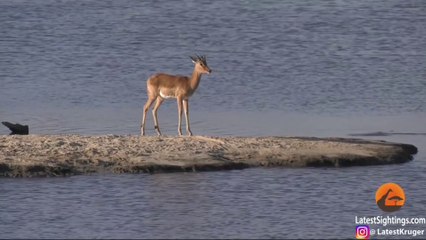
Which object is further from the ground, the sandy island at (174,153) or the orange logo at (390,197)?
the sandy island at (174,153)

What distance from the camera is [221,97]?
28812 mm

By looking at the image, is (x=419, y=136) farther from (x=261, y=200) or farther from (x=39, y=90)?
(x=39, y=90)

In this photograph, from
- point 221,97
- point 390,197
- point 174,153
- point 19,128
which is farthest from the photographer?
point 221,97

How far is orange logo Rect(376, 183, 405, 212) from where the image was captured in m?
19.7

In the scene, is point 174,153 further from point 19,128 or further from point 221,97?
point 221,97

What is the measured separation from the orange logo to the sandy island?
1430mm

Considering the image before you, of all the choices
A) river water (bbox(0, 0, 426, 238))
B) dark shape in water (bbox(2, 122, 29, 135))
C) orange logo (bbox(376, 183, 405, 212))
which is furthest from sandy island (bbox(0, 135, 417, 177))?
orange logo (bbox(376, 183, 405, 212))

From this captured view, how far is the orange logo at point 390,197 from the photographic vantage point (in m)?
19.7

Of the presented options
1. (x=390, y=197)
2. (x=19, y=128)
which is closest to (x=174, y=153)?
(x=19, y=128)

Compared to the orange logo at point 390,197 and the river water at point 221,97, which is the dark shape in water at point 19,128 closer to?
the river water at point 221,97

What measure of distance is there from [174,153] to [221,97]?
23.9ft

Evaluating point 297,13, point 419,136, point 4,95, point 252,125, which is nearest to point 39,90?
point 4,95

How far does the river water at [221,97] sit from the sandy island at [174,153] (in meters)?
0.24

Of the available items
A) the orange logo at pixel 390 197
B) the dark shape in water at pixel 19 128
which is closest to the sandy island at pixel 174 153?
the dark shape in water at pixel 19 128
